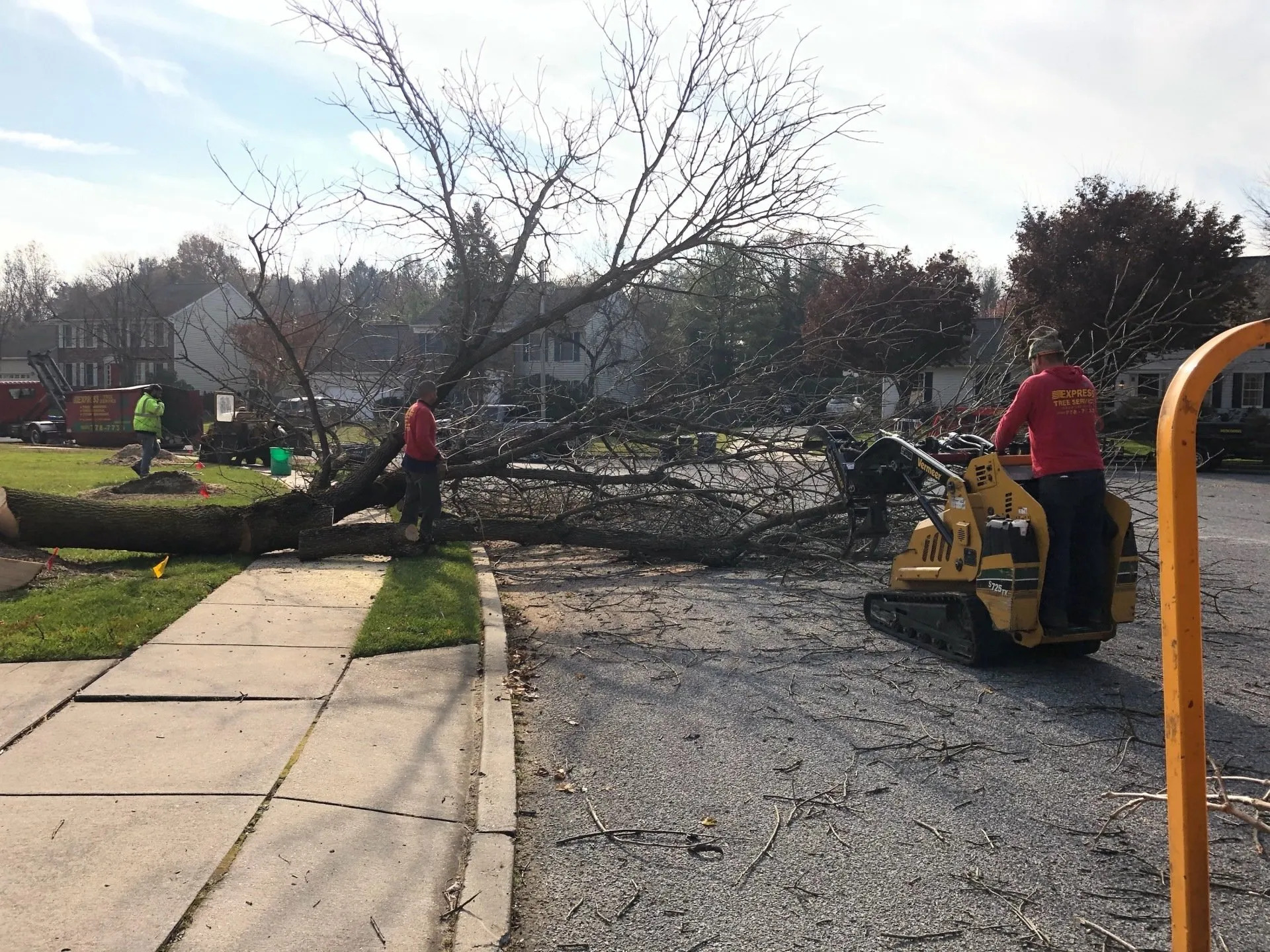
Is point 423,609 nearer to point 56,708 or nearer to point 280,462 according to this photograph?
point 56,708

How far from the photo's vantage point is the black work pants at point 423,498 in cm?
1084

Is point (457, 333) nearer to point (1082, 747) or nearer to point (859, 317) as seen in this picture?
point (859, 317)

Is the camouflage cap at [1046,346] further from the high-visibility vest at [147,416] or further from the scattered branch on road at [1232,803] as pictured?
the high-visibility vest at [147,416]

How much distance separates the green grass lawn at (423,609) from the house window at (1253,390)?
105ft

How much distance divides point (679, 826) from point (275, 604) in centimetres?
499

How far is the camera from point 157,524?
10.3 m

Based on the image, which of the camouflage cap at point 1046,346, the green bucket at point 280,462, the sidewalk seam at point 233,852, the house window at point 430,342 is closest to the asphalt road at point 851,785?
the sidewalk seam at point 233,852

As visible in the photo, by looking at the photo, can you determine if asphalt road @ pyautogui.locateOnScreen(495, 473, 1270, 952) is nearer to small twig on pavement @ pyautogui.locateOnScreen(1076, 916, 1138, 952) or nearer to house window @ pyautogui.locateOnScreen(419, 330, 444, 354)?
small twig on pavement @ pyautogui.locateOnScreen(1076, 916, 1138, 952)

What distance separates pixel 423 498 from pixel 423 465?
1.19 feet

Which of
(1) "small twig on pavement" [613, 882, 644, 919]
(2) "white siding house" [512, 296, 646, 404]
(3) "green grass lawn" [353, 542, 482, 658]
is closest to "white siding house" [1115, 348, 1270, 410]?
(2) "white siding house" [512, 296, 646, 404]

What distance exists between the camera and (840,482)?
28.1 feet

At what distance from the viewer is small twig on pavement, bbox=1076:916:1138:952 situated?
3410mm

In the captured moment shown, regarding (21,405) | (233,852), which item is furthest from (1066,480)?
(21,405)

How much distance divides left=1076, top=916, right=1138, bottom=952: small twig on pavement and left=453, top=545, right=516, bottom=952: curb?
1.92 metres
